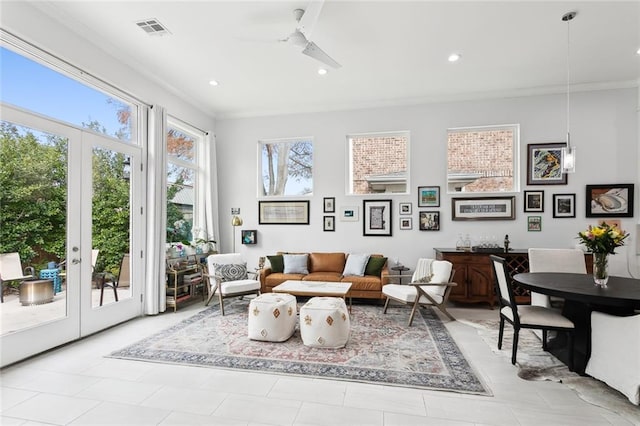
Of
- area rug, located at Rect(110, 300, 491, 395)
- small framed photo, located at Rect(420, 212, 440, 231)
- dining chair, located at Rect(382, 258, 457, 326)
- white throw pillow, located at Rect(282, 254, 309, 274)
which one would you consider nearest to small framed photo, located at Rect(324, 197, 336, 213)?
white throw pillow, located at Rect(282, 254, 309, 274)

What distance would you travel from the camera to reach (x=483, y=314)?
15.1 feet

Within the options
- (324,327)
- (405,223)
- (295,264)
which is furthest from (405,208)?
(324,327)

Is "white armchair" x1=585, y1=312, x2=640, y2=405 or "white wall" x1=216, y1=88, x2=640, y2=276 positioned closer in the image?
"white armchair" x1=585, y1=312, x2=640, y2=405

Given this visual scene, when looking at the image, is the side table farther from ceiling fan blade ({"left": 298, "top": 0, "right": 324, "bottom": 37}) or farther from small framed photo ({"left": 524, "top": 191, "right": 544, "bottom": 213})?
ceiling fan blade ({"left": 298, "top": 0, "right": 324, "bottom": 37})

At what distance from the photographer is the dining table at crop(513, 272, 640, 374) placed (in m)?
2.45

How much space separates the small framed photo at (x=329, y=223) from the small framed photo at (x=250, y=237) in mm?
1340

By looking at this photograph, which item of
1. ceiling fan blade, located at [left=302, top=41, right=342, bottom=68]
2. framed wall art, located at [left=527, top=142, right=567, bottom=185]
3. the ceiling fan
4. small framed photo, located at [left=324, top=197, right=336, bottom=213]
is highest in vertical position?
the ceiling fan

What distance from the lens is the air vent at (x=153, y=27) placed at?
3377 mm

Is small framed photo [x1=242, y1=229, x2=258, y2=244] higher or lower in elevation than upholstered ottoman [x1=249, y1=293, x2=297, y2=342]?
higher

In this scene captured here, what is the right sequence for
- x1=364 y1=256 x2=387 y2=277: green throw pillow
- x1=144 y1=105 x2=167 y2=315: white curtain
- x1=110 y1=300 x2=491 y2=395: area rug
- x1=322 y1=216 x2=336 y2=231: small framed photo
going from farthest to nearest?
x1=322 y1=216 x2=336 y2=231: small framed photo < x1=364 y1=256 x2=387 y2=277: green throw pillow < x1=144 y1=105 x2=167 y2=315: white curtain < x1=110 y1=300 x2=491 y2=395: area rug

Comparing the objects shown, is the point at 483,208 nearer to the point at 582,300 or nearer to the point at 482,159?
the point at 482,159

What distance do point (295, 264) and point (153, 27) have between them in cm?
382

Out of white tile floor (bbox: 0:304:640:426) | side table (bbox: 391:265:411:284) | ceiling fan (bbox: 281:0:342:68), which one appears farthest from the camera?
side table (bbox: 391:265:411:284)

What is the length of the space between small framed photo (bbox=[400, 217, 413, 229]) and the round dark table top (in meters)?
2.41
